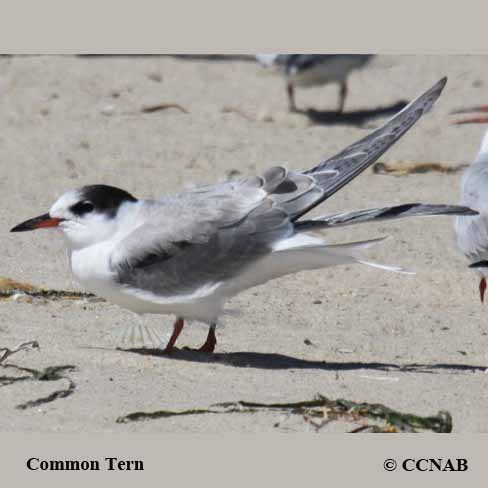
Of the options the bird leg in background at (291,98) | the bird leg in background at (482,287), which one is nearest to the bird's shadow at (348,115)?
the bird leg in background at (291,98)

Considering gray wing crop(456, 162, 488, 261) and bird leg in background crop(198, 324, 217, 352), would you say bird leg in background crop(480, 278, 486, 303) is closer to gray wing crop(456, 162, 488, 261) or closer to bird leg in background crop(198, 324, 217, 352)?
gray wing crop(456, 162, 488, 261)

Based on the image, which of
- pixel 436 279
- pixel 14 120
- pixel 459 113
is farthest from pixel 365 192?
pixel 14 120

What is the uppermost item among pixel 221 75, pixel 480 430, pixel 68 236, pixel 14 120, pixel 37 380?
pixel 221 75

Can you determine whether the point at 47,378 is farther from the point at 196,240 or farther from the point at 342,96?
the point at 342,96

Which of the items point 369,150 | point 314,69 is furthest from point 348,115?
point 369,150

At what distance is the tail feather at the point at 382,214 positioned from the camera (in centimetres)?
492

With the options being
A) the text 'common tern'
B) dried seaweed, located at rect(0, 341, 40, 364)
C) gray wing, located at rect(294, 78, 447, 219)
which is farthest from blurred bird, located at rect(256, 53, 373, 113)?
dried seaweed, located at rect(0, 341, 40, 364)

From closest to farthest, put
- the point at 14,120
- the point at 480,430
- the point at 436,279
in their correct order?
the point at 480,430, the point at 436,279, the point at 14,120

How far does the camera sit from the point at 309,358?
17.3 feet

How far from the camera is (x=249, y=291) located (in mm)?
6156

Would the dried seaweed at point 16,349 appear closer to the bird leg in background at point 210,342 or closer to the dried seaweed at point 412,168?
the bird leg in background at point 210,342

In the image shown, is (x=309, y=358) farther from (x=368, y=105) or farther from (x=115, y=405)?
(x=368, y=105)

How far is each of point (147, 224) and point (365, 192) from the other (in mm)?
2774

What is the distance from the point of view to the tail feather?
4.92 m
